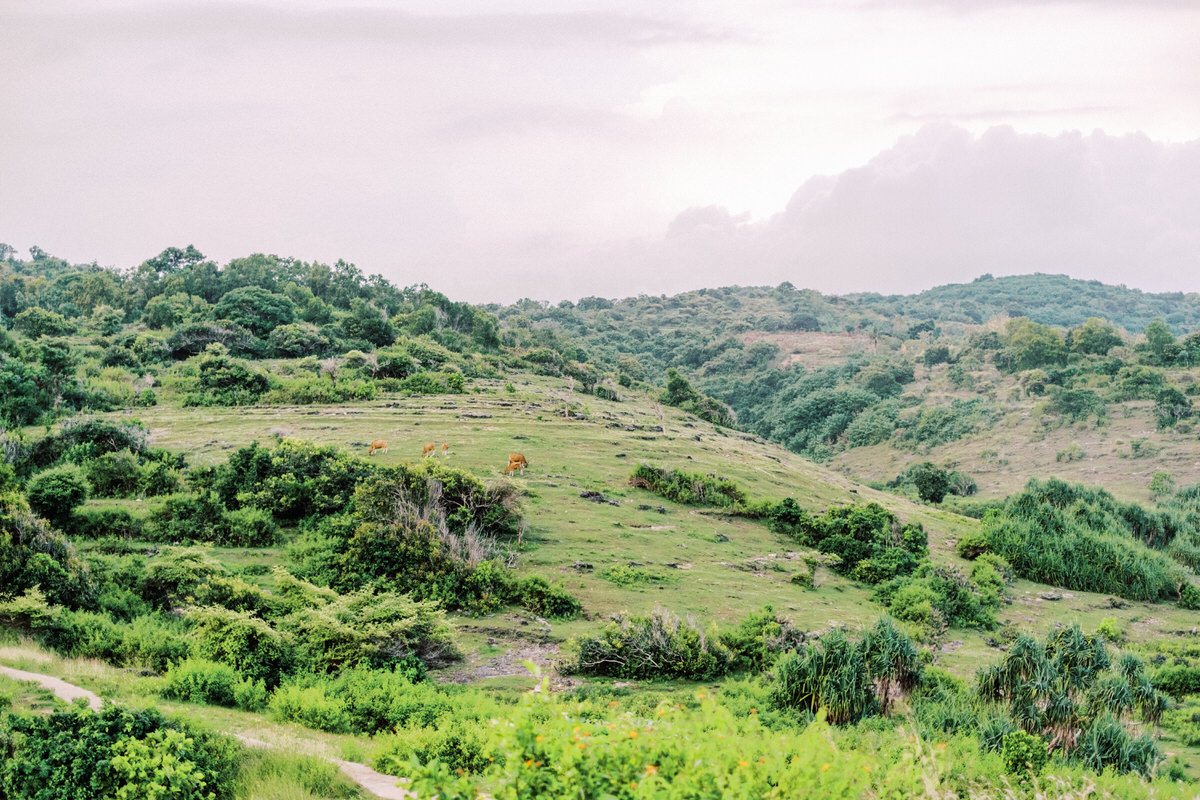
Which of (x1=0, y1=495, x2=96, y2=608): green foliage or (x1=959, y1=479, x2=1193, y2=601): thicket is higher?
(x1=0, y1=495, x2=96, y2=608): green foliage

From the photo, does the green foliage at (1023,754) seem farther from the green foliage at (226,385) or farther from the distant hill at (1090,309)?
the distant hill at (1090,309)

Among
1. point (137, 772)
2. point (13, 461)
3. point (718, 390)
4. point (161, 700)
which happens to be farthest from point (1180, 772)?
point (718, 390)

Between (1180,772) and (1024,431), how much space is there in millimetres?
57816

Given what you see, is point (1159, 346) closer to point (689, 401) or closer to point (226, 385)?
point (689, 401)

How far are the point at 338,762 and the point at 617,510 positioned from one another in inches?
666

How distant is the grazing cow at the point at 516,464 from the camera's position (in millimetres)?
26578

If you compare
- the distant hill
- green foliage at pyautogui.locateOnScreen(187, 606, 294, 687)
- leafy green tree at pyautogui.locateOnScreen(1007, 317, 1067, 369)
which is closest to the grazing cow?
green foliage at pyautogui.locateOnScreen(187, 606, 294, 687)

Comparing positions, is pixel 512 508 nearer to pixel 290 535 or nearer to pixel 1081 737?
pixel 290 535

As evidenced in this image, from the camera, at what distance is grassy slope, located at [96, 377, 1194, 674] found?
58.7 feet

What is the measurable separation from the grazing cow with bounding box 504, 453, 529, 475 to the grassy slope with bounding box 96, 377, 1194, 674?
363mm

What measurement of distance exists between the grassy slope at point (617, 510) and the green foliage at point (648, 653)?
4.63ft

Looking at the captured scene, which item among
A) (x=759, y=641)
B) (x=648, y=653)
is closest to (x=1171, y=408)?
(x=759, y=641)

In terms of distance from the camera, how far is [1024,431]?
62812 millimetres

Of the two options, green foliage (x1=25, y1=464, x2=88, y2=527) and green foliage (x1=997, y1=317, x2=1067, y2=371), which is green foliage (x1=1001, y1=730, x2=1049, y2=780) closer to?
green foliage (x1=25, y1=464, x2=88, y2=527)
